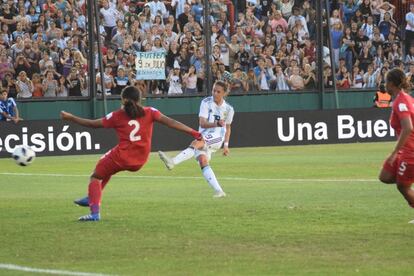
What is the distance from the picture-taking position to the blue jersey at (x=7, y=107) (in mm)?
32125

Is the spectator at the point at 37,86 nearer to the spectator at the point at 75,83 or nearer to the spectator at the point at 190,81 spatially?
the spectator at the point at 75,83

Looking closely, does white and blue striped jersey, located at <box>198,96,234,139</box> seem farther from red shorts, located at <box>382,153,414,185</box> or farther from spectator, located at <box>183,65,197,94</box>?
spectator, located at <box>183,65,197,94</box>

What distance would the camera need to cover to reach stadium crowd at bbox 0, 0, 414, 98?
33.6 m

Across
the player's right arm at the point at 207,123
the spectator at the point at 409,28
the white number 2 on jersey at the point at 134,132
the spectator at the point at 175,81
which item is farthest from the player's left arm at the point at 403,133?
the spectator at the point at 409,28

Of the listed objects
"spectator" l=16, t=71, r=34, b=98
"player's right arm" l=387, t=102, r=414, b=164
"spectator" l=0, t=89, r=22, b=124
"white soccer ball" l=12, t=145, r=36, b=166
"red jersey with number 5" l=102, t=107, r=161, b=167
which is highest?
"player's right arm" l=387, t=102, r=414, b=164

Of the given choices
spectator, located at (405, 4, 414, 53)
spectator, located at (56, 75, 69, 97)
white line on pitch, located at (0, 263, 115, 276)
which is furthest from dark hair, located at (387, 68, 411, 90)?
spectator, located at (405, 4, 414, 53)

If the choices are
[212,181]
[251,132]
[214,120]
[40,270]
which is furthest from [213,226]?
[251,132]

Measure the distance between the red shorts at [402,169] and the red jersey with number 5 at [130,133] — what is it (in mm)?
3204

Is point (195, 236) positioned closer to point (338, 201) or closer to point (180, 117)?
point (338, 201)

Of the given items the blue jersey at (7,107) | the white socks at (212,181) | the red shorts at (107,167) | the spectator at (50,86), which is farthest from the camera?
the spectator at (50,86)

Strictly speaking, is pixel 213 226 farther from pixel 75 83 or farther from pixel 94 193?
pixel 75 83

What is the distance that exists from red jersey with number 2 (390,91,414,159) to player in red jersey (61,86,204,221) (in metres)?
2.89

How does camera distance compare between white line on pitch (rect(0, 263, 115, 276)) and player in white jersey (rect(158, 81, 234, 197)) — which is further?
player in white jersey (rect(158, 81, 234, 197))

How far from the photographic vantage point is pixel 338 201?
1705 cm
